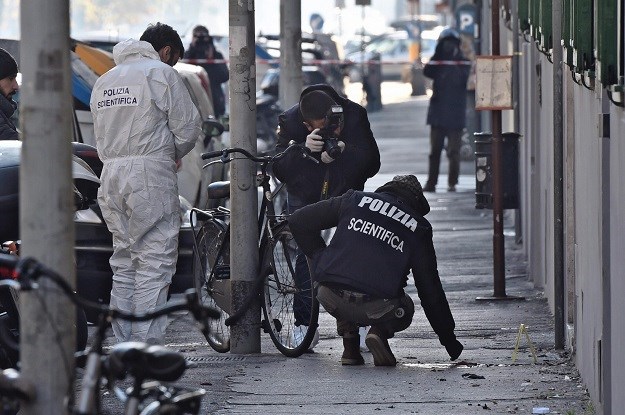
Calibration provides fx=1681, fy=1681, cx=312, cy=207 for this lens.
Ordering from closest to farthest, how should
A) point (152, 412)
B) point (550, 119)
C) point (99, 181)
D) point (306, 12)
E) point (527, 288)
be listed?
point (152, 412)
point (99, 181)
point (550, 119)
point (527, 288)
point (306, 12)

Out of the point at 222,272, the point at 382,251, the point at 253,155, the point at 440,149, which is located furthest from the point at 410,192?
the point at 440,149

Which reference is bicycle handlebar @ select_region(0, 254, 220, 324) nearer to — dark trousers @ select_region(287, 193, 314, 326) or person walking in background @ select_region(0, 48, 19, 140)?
dark trousers @ select_region(287, 193, 314, 326)

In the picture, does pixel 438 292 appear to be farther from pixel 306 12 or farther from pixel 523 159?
pixel 306 12

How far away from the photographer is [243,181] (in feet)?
30.9

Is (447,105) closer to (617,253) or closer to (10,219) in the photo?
(10,219)

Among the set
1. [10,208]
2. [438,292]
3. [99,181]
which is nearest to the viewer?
[10,208]

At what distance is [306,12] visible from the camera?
7012cm

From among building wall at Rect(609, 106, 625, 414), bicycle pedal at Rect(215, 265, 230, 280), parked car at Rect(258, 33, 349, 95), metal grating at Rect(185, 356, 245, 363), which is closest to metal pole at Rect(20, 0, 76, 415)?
building wall at Rect(609, 106, 625, 414)

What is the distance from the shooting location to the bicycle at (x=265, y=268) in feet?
30.2

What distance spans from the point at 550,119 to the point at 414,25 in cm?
4142

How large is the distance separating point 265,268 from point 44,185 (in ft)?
14.2

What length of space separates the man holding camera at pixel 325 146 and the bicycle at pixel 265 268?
0.45 feet

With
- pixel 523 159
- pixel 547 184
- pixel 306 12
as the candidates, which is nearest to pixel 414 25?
pixel 306 12

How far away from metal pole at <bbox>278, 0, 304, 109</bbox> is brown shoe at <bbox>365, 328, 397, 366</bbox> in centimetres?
711
